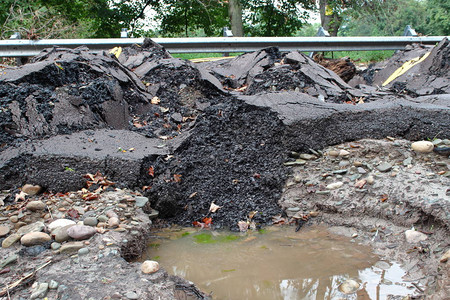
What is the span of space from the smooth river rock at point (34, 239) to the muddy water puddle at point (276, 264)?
2.08 ft

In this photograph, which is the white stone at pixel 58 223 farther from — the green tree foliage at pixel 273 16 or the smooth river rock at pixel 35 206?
the green tree foliage at pixel 273 16

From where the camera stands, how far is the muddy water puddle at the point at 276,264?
2193 mm

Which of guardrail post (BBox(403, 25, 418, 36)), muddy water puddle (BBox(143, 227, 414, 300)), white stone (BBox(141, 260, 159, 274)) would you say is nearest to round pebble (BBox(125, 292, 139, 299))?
white stone (BBox(141, 260, 159, 274))

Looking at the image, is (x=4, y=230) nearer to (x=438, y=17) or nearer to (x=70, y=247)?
(x=70, y=247)

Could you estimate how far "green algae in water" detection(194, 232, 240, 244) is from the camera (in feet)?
9.37

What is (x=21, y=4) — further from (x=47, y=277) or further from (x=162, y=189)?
(x=47, y=277)

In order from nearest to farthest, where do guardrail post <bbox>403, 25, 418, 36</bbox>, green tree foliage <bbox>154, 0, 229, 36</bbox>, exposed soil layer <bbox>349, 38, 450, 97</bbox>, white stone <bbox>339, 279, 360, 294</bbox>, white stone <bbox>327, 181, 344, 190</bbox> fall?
white stone <bbox>339, 279, 360, 294</bbox> → white stone <bbox>327, 181, 344, 190</bbox> → exposed soil layer <bbox>349, 38, 450, 97</bbox> → guardrail post <bbox>403, 25, 418, 36</bbox> → green tree foliage <bbox>154, 0, 229, 36</bbox>

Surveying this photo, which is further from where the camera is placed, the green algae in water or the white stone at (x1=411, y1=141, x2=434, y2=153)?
the white stone at (x1=411, y1=141, x2=434, y2=153)

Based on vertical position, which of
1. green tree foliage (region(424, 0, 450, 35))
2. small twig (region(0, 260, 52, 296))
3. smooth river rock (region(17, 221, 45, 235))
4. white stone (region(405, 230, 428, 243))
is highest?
green tree foliage (region(424, 0, 450, 35))

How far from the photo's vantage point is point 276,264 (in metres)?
2.48

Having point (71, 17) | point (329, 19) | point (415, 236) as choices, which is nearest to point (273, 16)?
point (329, 19)

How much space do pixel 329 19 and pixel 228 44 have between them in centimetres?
1052

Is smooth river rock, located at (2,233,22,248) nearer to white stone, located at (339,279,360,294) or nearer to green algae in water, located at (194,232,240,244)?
green algae in water, located at (194,232,240,244)

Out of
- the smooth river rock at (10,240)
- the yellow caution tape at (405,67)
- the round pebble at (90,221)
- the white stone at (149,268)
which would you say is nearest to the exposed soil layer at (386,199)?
the white stone at (149,268)
